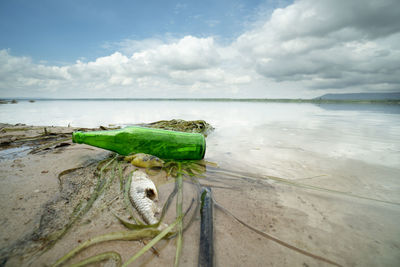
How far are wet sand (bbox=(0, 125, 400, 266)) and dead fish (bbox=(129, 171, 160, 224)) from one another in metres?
0.08

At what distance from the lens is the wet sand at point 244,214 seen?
79 centimetres

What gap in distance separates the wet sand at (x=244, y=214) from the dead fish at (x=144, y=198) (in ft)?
0.27

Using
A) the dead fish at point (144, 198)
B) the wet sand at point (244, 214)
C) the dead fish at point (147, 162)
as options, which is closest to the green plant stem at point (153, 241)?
the wet sand at point (244, 214)

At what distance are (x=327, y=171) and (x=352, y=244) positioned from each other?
1183 mm

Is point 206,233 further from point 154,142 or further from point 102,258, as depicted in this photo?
point 154,142

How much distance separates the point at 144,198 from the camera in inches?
46.3

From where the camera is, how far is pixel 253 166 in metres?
2.02

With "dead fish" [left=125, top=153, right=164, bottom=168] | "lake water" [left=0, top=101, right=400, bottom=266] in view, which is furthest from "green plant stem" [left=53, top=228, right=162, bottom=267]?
"dead fish" [left=125, top=153, right=164, bottom=168]

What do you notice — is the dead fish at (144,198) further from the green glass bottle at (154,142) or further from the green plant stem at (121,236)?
the green glass bottle at (154,142)

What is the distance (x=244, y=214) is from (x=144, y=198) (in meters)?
0.71

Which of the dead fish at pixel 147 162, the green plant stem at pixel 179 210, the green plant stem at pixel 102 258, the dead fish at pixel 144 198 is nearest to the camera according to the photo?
the green plant stem at pixel 102 258

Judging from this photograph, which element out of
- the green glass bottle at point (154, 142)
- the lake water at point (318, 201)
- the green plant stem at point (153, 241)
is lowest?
the lake water at point (318, 201)

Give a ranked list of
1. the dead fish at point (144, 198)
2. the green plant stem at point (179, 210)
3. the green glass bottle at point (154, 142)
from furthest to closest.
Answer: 1. the green glass bottle at point (154, 142)
2. the dead fish at point (144, 198)
3. the green plant stem at point (179, 210)

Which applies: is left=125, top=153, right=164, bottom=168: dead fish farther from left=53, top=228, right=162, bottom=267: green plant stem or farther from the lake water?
left=53, top=228, right=162, bottom=267: green plant stem
